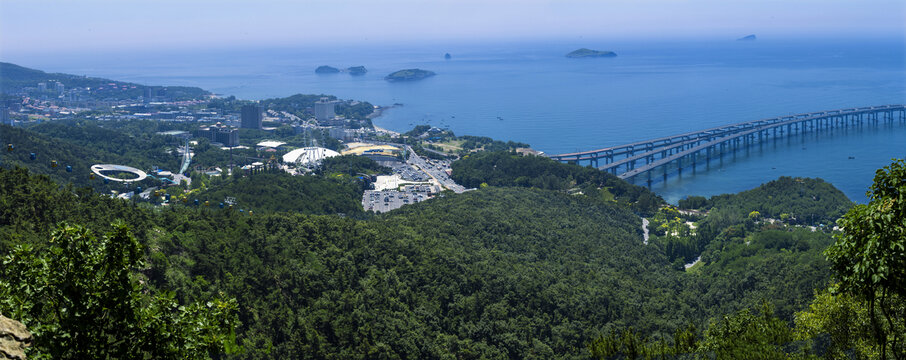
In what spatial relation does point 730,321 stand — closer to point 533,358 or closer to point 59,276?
point 533,358

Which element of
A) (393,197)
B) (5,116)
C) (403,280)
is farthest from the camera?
(5,116)

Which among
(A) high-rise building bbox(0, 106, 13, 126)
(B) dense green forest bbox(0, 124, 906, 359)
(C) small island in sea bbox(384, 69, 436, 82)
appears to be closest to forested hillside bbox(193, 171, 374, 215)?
(B) dense green forest bbox(0, 124, 906, 359)

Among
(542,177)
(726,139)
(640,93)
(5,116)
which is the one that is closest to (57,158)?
(542,177)

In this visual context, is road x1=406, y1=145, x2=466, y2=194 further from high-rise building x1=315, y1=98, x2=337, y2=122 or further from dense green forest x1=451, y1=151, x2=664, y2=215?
high-rise building x1=315, y1=98, x2=337, y2=122

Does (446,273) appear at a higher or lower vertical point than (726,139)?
lower

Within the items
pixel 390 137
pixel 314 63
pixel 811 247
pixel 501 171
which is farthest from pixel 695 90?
pixel 314 63

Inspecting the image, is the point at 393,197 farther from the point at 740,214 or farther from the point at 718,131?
the point at 718,131

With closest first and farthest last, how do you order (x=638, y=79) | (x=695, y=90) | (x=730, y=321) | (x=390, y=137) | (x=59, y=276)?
(x=59, y=276), (x=730, y=321), (x=390, y=137), (x=695, y=90), (x=638, y=79)
